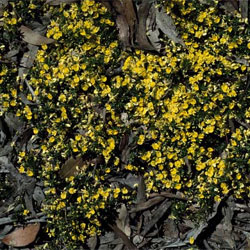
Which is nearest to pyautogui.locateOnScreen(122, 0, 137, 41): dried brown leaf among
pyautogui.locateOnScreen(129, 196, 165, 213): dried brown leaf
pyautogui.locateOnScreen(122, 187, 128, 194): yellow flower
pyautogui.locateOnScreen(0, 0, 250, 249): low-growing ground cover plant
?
pyautogui.locateOnScreen(0, 0, 250, 249): low-growing ground cover plant

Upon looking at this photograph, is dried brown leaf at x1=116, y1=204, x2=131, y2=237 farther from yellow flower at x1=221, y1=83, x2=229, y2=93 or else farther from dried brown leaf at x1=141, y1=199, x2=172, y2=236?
yellow flower at x1=221, y1=83, x2=229, y2=93

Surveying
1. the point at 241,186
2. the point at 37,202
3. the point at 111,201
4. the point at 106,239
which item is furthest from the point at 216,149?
the point at 37,202

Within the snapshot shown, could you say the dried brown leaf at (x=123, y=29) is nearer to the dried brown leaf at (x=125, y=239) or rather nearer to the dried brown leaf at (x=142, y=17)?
the dried brown leaf at (x=142, y=17)

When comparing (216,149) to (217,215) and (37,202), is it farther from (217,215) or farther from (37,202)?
(37,202)

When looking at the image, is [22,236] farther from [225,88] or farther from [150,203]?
[225,88]

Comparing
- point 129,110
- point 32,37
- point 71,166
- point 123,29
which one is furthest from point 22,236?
point 123,29

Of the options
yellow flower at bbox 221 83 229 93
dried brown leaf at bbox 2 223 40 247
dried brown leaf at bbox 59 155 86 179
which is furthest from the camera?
dried brown leaf at bbox 2 223 40 247

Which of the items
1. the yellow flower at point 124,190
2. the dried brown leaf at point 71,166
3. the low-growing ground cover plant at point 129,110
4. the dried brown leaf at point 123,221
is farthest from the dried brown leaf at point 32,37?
the dried brown leaf at point 123,221
